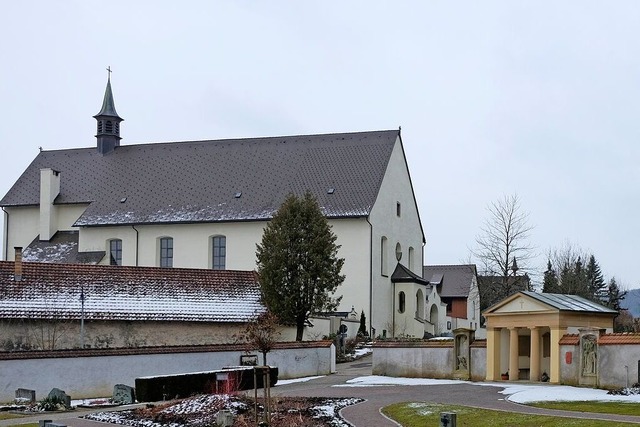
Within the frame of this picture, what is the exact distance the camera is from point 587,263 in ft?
305

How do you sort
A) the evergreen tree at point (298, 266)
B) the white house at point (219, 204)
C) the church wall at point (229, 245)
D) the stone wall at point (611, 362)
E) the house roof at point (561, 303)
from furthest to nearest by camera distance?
1. the white house at point (219, 204)
2. the church wall at point (229, 245)
3. the evergreen tree at point (298, 266)
4. the house roof at point (561, 303)
5. the stone wall at point (611, 362)

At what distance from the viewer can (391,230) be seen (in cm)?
6112

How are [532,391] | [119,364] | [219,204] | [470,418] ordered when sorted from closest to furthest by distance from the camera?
[470,418] < [532,391] < [119,364] < [219,204]

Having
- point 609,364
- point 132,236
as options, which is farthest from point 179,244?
point 609,364

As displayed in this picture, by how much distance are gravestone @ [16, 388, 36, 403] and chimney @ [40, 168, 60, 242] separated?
37001mm

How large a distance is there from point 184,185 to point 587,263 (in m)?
46.0

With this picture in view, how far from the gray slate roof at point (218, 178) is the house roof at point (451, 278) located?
90.5 feet

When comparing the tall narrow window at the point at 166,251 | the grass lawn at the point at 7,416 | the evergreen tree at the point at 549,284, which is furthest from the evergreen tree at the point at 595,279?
the grass lawn at the point at 7,416

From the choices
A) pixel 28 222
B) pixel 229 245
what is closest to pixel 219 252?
pixel 229 245

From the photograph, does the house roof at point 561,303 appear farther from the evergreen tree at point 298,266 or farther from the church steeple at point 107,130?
the church steeple at point 107,130

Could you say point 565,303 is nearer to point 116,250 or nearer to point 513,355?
point 513,355

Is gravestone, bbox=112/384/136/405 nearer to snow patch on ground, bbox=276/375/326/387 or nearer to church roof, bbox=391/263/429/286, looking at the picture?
snow patch on ground, bbox=276/375/326/387

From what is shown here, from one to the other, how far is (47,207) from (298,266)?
2706cm

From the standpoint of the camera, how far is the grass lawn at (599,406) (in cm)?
2217
